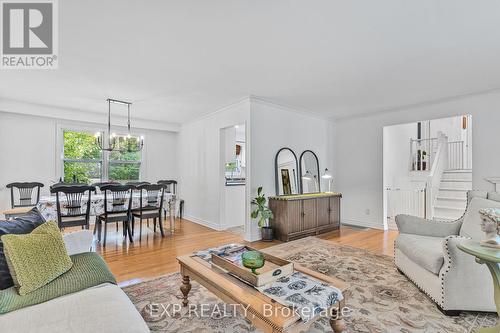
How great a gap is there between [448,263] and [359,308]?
0.80 m

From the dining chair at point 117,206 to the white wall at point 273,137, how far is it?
2.06 m

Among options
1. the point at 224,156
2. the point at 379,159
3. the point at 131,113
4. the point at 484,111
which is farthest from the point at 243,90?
the point at 484,111

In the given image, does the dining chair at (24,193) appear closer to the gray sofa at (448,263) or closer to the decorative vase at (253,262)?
the decorative vase at (253,262)

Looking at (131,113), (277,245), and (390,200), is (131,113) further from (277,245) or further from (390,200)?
(390,200)

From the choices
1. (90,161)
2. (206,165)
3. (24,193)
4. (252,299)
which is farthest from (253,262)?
(90,161)

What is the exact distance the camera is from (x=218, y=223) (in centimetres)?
503

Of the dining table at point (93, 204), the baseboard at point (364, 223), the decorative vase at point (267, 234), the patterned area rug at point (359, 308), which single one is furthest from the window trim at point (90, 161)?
the baseboard at point (364, 223)

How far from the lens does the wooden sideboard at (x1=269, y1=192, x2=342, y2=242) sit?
4.26 meters

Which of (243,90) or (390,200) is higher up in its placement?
(243,90)

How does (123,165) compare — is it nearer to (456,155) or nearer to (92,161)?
(92,161)

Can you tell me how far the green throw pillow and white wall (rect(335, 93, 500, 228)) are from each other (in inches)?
203

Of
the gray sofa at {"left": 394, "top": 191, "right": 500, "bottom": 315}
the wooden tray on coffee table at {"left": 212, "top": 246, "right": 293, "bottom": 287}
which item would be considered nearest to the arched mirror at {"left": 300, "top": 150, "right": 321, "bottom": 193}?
the gray sofa at {"left": 394, "top": 191, "right": 500, "bottom": 315}

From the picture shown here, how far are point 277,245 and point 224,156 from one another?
6.78 ft

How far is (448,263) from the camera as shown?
6.63 ft
